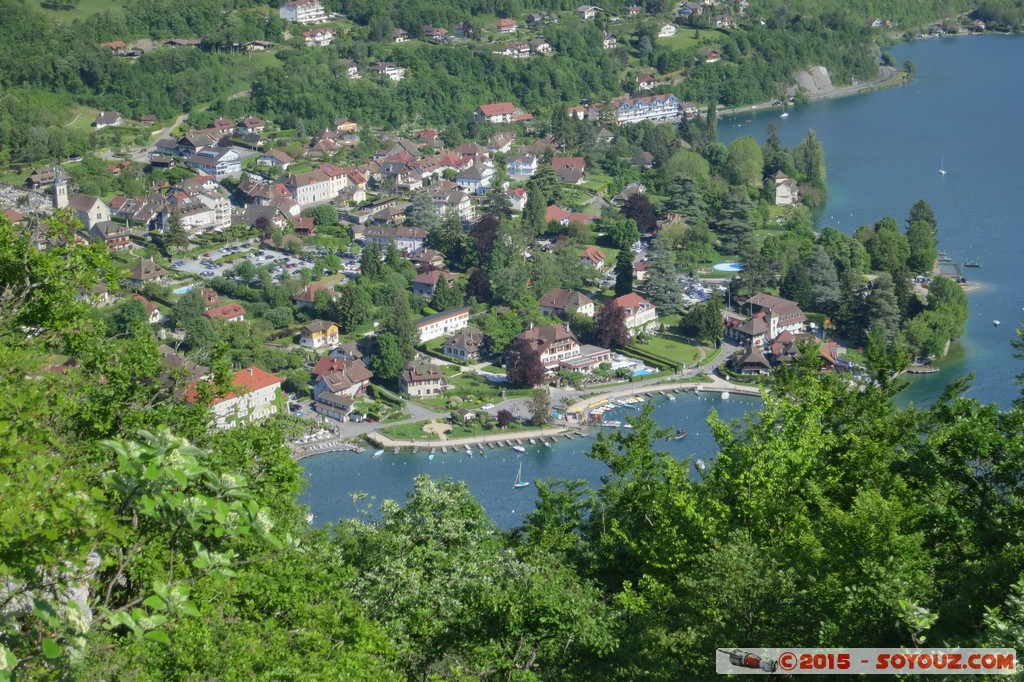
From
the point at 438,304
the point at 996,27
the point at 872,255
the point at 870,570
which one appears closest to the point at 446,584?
the point at 870,570

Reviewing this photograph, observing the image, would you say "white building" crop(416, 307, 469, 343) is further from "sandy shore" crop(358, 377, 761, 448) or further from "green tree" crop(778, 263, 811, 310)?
"green tree" crop(778, 263, 811, 310)

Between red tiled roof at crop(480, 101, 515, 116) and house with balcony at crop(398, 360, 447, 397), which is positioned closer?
house with balcony at crop(398, 360, 447, 397)

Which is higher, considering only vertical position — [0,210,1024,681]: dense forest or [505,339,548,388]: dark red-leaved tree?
[0,210,1024,681]: dense forest

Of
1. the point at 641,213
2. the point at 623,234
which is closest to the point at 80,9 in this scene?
the point at 641,213

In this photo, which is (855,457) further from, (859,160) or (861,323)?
(859,160)

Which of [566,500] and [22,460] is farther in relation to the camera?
[566,500]

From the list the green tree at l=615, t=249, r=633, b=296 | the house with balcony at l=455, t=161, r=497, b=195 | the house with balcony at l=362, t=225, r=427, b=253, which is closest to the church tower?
the house with balcony at l=362, t=225, r=427, b=253
